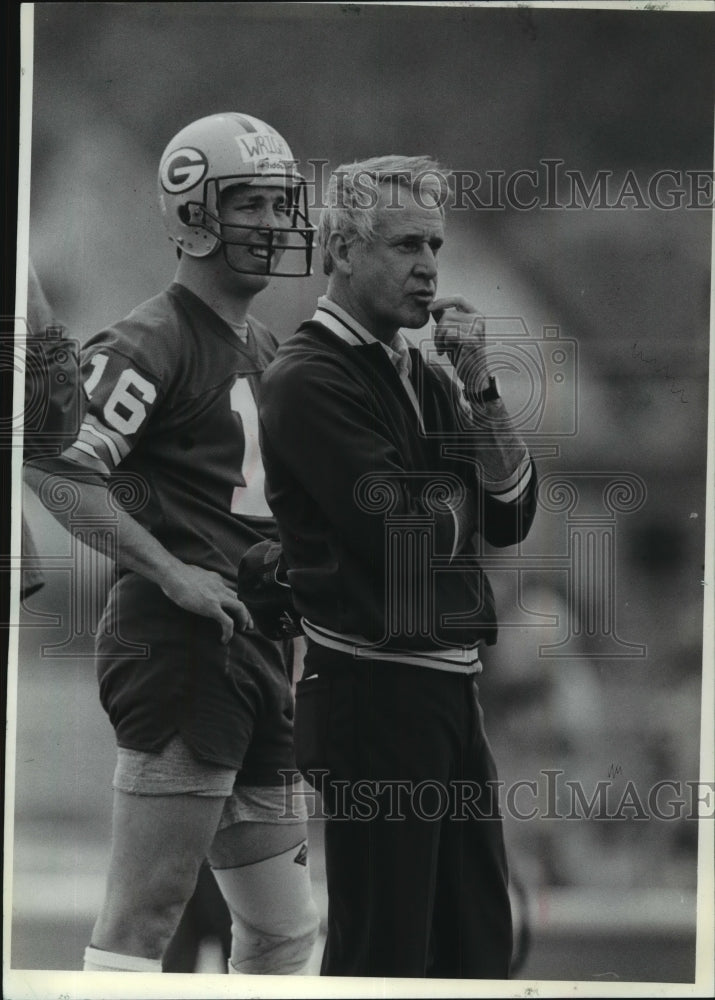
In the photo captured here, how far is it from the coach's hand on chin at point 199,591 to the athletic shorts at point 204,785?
0.30 m

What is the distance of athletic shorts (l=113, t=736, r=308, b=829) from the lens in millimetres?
3303

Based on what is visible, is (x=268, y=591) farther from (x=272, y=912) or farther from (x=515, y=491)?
(x=272, y=912)

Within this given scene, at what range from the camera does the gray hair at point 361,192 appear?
10.9 ft

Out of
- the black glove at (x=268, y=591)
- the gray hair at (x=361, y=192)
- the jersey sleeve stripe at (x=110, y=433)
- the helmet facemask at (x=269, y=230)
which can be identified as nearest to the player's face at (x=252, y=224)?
the helmet facemask at (x=269, y=230)

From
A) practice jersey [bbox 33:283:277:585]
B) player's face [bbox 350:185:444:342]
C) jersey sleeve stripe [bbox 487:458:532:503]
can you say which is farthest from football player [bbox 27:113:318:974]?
jersey sleeve stripe [bbox 487:458:532:503]

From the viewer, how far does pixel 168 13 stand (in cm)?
337

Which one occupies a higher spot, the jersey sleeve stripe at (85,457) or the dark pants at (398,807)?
the jersey sleeve stripe at (85,457)

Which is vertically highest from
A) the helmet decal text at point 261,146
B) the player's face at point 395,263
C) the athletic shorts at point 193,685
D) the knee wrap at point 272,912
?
the helmet decal text at point 261,146

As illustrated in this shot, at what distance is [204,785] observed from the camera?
3.31 meters

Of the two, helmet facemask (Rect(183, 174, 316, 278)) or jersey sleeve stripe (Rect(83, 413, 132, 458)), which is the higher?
helmet facemask (Rect(183, 174, 316, 278))

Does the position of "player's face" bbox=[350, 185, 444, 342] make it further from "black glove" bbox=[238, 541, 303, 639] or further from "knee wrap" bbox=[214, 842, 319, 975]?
"knee wrap" bbox=[214, 842, 319, 975]

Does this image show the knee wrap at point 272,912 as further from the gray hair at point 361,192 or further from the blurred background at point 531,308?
the gray hair at point 361,192

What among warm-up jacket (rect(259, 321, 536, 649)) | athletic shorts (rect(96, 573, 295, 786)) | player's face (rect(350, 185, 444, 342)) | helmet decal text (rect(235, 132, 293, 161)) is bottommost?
athletic shorts (rect(96, 573, 295, 786))

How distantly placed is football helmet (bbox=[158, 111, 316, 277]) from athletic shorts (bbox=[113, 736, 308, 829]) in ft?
3.90
